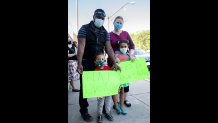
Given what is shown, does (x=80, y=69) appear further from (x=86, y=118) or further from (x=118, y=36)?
(x=118, y=36)

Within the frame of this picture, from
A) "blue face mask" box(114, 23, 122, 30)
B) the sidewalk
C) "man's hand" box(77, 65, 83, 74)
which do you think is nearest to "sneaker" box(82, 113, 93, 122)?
the sidewalk

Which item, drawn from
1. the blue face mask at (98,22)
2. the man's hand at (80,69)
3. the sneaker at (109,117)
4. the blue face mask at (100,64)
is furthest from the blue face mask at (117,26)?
the sneaker at (109,117)

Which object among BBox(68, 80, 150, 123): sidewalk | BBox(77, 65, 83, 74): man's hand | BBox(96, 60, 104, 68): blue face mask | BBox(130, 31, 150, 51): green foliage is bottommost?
BBox(68, 80, 150, 123): sidewalk

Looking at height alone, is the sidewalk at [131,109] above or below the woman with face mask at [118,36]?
below

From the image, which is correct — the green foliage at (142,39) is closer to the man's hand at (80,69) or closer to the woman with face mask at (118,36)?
the woman with face mask at (118,36)

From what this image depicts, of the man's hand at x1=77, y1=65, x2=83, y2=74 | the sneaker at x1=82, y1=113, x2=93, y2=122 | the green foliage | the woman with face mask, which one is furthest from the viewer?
the green foliage

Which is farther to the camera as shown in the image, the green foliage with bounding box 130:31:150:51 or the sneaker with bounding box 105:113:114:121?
the green foliage with bounding box 130:31:150:51

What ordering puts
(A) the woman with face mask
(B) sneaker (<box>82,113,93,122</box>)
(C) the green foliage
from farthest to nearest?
(C) the green foliage
(A) the woman with face mask
(B) sneaker (<box>82,113,93,122</box>)

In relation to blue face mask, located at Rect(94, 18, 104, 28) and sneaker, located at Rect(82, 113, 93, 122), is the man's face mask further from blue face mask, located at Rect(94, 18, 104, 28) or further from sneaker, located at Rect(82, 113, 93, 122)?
sneaker, located at Rect(82, 113, 93, 122)
